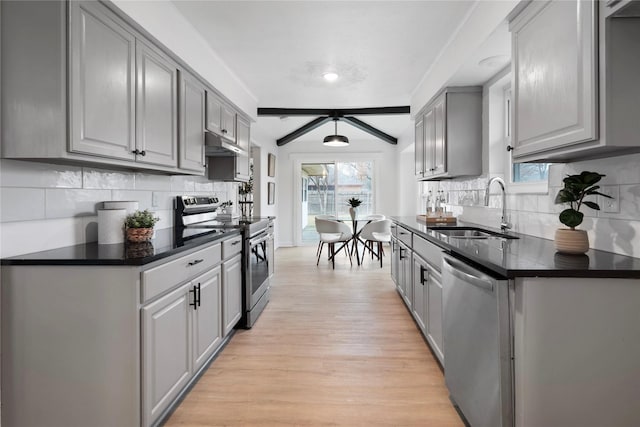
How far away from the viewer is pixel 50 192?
1779mm

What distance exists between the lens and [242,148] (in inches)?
161

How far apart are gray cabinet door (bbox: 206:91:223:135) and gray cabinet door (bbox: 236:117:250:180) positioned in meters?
0.57

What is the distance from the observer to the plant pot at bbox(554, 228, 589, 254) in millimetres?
1568

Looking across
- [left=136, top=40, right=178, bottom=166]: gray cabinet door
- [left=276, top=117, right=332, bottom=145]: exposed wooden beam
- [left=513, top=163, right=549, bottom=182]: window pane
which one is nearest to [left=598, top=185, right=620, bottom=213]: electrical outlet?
[left=513, top=163, right=549, bottom=182]: window pane

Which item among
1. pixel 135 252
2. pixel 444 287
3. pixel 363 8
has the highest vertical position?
pixel 363 8

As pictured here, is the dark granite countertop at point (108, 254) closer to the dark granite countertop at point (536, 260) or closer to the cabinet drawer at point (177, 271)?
the cabinet drawer at point (177, 271)

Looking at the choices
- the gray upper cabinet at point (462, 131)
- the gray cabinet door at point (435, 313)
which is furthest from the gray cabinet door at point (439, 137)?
the gray cabinet door at point (435, 313)

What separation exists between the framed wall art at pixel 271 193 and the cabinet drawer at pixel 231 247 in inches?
167

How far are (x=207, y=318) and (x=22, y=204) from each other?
1192 millimetres

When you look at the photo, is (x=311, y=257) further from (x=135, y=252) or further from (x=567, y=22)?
(x=567, y=22)

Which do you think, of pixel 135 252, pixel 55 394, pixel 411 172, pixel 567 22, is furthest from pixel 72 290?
pixel 411 172

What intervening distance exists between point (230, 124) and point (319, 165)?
15.6ft

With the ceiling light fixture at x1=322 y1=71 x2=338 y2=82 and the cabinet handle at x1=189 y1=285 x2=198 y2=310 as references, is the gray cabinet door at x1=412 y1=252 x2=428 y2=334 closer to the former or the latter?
the cabinet handle at x1=189 y1=285 x2=198 y2=310

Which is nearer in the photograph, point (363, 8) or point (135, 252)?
point (135, 252)
